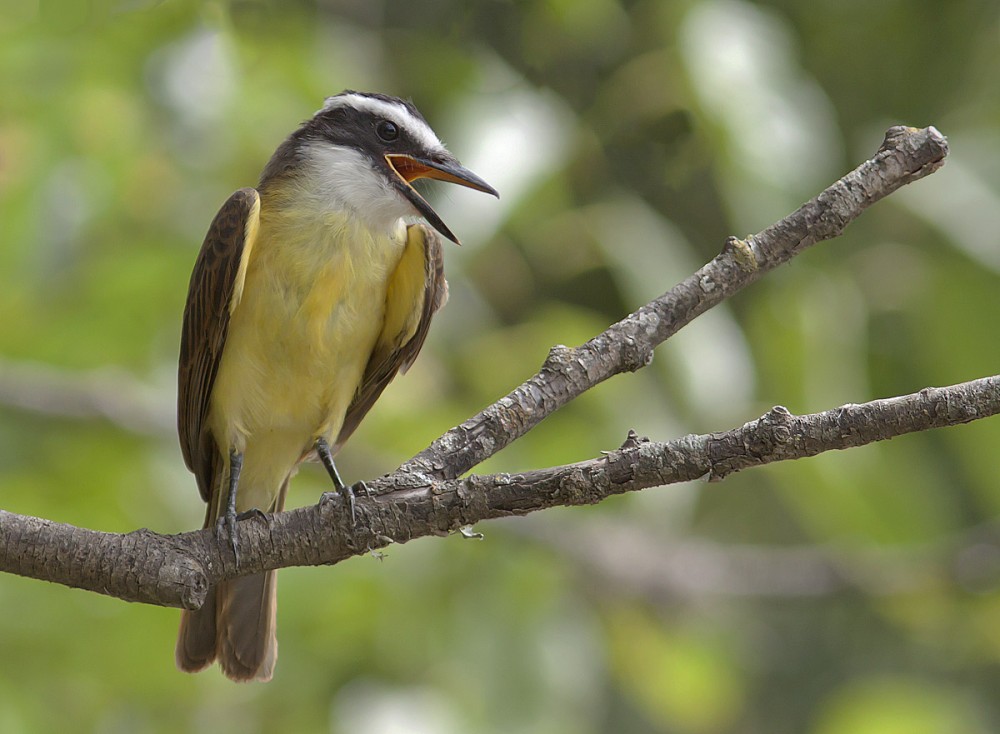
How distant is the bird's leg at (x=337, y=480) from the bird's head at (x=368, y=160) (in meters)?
0.54

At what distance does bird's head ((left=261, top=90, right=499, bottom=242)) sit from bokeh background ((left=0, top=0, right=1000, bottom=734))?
1.58ft

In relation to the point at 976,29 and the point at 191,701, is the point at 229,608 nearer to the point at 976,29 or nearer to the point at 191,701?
the point at 191,701

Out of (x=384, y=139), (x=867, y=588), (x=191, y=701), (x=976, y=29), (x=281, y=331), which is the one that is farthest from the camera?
(x=976, y=29)

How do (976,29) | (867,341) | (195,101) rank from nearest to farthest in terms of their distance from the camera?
1. (195,101)
2. (867,341)
3. (976,29)

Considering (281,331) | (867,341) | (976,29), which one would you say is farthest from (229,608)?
(976,29)

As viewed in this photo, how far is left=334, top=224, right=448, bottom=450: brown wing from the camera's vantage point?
9.21 feet

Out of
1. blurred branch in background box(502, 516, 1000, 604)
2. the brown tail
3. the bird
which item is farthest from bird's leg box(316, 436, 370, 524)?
blurred branch in background box(502, 516, 1000, 604)

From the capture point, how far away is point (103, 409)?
3.78 meters

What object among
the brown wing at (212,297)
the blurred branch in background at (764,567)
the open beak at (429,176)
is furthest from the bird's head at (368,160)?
the blurred branch in background at (764,567)

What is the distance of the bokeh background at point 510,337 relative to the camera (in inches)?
137

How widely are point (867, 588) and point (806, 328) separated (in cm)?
122

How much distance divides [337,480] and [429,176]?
80cm

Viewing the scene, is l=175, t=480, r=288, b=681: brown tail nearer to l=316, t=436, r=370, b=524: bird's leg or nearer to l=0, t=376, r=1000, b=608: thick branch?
l=316, t=436, r=370, b=524: bird's leg

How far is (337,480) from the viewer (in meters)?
2.49
